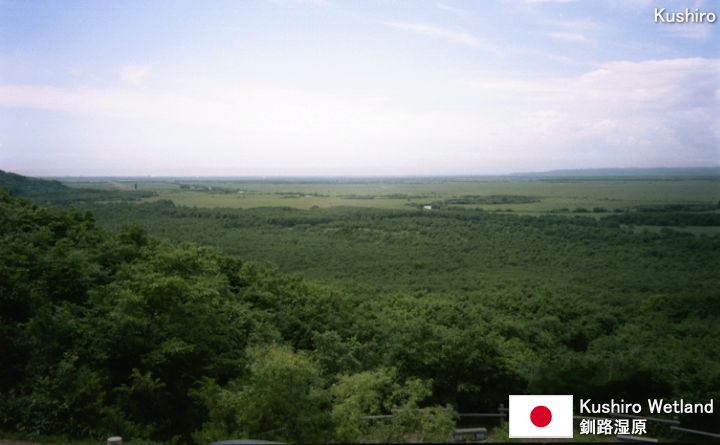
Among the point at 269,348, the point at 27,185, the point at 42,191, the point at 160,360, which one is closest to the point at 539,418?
the point at 269,348

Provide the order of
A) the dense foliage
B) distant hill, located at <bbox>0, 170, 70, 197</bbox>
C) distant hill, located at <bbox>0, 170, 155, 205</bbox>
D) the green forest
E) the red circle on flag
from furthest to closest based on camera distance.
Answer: distant hill, located at <bbox>0, 170, 155, 205</bbox> < distant hill, located at <bbox>0, 170, 70, 197</bbox> < the green forest < the red circle on flag < the dense foliage

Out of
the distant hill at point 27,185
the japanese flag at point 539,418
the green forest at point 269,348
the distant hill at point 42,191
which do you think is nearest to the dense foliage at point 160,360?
the green forest at point 269,348

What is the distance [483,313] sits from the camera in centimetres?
2188

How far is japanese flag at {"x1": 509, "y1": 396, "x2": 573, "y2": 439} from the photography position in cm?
793

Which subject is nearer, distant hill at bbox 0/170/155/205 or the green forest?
the green forest

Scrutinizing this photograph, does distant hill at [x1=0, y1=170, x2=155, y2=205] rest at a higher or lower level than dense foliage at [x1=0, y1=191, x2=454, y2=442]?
higher

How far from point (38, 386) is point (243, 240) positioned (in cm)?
4897

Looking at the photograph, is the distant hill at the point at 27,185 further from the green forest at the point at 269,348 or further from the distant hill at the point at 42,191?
the green forest at the point at 269,348

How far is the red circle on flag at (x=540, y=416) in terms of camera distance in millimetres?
8023

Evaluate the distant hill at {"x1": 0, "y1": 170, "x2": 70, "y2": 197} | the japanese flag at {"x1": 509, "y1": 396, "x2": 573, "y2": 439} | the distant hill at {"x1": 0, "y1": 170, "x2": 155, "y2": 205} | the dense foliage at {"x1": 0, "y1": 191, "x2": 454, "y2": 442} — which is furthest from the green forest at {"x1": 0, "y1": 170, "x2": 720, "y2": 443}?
the distant hill at {"x1": 0, "y1": 170, "x2": 155, "y2": 205}

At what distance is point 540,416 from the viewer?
26.8 feet

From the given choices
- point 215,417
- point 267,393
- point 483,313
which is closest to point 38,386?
point 215,417

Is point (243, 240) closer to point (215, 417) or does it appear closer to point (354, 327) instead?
point (354, 327)

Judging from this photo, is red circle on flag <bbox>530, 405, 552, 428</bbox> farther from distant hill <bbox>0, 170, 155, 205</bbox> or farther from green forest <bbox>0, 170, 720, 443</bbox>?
distant hill <bbox>0, 170, 155, 205</bbox>
